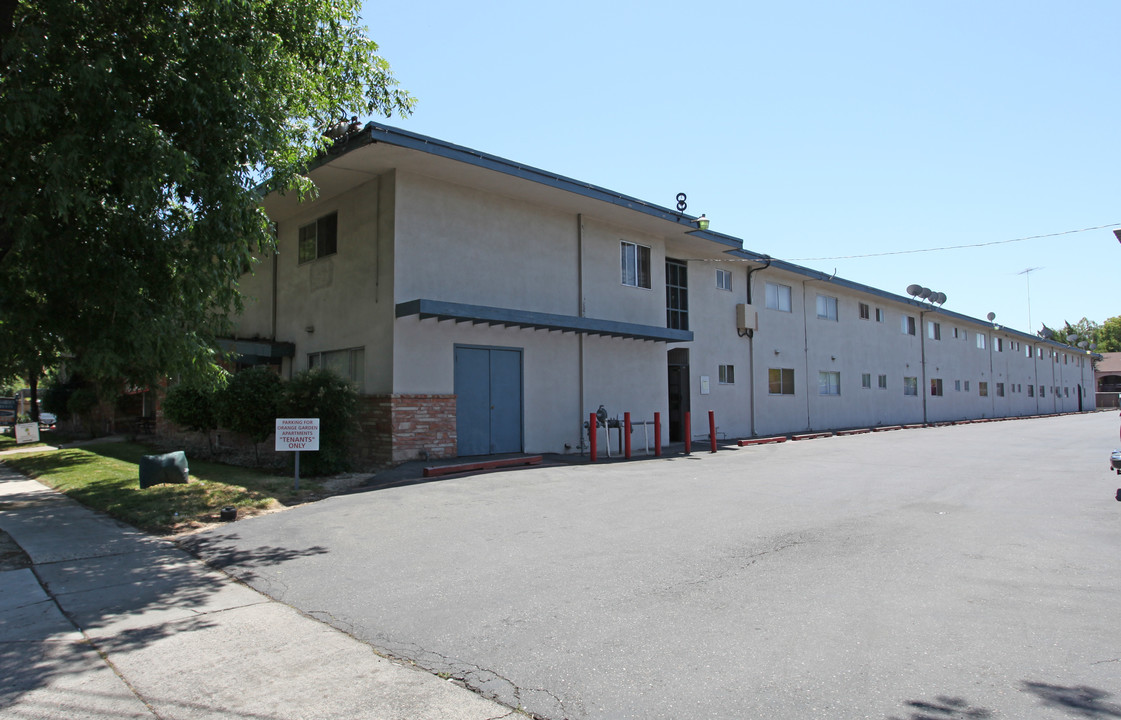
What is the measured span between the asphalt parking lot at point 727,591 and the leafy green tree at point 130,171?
2679mm

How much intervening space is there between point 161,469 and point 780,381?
19.8 m

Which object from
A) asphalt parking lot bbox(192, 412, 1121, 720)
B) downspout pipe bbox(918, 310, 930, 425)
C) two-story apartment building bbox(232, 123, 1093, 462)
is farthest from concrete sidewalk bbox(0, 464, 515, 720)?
downspout pipe bbox(918, 310, 930, 425)

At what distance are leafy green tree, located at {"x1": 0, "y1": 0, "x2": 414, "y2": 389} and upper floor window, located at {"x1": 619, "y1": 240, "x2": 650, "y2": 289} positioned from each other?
11099 millimetres

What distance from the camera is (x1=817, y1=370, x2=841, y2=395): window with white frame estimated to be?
27.4m

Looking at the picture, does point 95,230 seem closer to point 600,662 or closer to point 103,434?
point 600,662

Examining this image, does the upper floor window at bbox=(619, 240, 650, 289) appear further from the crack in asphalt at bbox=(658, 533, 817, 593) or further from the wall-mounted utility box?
the crack in asphalt at bbox=(658, 533, 817, 593)

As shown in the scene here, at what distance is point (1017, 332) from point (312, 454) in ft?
155

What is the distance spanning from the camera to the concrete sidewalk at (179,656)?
3.80 metres

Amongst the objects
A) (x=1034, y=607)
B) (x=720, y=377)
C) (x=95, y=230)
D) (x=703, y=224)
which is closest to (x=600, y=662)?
(x=1034, y=607)

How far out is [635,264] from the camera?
18.9 m

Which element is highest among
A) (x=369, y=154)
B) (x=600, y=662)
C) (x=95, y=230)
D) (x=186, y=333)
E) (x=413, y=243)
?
(x=369, y=154)

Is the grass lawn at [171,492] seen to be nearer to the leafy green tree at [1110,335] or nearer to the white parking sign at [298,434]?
the white parking sign at [298,434]

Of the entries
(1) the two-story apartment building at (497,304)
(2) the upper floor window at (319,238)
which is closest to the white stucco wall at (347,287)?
(1) the two-story apartment building at (497,304)

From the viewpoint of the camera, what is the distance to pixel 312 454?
1270 centimetres
